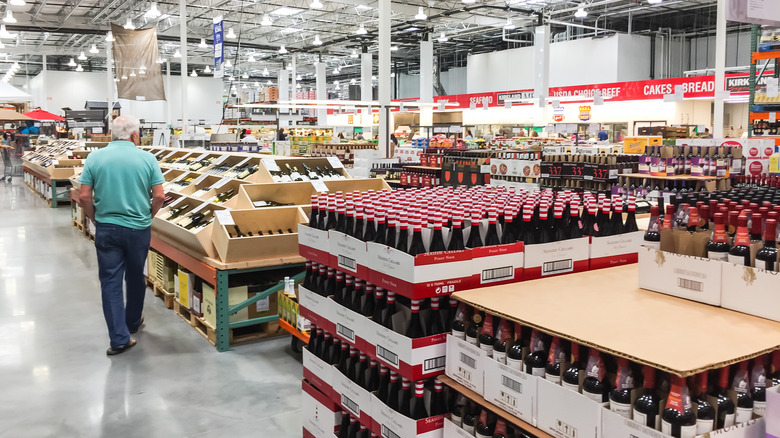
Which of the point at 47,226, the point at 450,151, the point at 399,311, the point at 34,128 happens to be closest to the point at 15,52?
the point at 34,128

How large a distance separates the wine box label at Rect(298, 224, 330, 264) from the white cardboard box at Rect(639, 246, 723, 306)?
145 centimetres

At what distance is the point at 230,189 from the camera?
6.66 m

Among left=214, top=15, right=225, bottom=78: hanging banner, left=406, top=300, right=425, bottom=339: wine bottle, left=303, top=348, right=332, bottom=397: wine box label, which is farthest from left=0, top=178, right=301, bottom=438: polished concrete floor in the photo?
left=214, top=15, right=225, bottom=78: hanging banner

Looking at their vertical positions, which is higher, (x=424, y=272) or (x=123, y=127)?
(x=123, y=127)

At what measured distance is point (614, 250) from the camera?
3.00 metres

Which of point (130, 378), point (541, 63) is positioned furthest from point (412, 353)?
point (541, 63)

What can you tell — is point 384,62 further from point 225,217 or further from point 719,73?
point 225,217

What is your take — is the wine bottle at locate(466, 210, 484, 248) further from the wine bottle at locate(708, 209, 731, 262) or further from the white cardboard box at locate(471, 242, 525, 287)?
the wine bottle at locate(708, 209, 731, 262)

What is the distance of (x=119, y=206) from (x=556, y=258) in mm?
3307

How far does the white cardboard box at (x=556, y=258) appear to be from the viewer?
272cm

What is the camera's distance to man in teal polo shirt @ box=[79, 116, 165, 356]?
4.66m

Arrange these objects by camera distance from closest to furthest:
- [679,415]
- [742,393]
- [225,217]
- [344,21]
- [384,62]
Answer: [679,415]
[742,393]
[225,217]
[384,62]
[344,21]

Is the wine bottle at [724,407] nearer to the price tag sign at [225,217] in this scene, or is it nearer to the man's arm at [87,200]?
the price tag sign at [225,217]

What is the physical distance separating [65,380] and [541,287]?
3.57m
